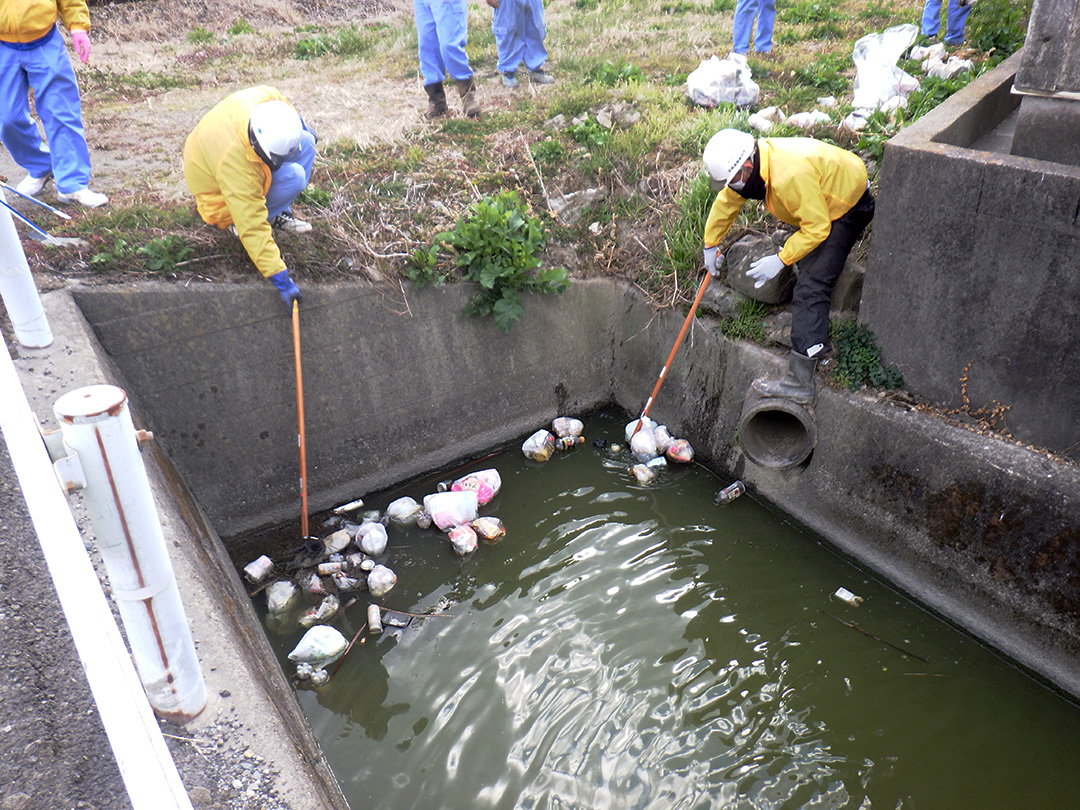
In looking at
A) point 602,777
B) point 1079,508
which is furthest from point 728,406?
point 602,777

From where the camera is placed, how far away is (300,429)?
14.7ft

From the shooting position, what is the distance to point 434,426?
202 inches

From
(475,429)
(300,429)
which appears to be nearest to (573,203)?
(475,429)

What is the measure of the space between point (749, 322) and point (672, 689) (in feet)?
7.65

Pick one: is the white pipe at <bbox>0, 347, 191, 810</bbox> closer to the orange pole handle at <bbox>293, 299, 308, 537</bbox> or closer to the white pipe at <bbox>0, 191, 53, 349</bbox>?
the white pipe at <bbox>0, 191, 53, 349</bbox>

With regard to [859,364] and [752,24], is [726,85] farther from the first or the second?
[859,364]

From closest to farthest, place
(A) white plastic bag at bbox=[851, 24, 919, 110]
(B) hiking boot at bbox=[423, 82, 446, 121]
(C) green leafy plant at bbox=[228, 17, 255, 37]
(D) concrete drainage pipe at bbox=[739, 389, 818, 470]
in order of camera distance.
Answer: (D) concrete drainage pipe at bbox=[739, 389, 818, 470] < (A) white plastic bag at bbox=[851, 24, 919, 110] < (B) hiking boot at bbox=[423, 82, 446, 121] < (C) green leafy plant at bbox=[228, 17, 255, 37]

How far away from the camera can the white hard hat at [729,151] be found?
→ 13.0ft

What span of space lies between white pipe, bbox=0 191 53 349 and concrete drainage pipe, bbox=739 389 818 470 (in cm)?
388

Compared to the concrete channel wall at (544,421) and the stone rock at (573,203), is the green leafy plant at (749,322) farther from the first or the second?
the stone rock at (573,203)

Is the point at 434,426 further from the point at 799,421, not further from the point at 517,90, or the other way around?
the point at 517,90

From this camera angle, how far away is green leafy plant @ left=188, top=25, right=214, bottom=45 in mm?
10508

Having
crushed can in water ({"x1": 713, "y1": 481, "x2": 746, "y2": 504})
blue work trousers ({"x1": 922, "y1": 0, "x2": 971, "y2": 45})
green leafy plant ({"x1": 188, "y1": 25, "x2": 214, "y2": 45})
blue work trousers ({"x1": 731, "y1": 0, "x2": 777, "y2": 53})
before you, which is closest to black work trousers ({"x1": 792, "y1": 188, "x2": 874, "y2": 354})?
crushed can in water ({"x1": 713, "y1": 481, "x2": 746, "y2": 504})

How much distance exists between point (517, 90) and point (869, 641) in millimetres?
6478
